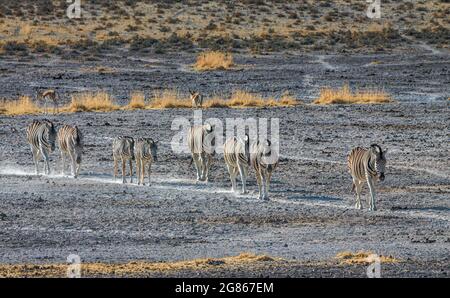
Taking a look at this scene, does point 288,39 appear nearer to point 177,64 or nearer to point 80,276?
point 177,64

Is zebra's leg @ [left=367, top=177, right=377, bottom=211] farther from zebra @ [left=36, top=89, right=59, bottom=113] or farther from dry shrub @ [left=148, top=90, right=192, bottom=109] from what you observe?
zebra @ [left=36, top=89, right=59, bottom=113]

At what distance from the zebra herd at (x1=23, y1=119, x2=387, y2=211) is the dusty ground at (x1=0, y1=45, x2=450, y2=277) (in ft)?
1.12

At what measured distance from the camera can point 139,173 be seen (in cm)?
2403

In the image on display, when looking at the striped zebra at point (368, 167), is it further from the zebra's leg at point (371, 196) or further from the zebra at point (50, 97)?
the zebra at point (50, 97)

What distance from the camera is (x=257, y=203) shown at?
71.6ft

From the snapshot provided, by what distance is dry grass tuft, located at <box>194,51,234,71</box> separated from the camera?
5309cm

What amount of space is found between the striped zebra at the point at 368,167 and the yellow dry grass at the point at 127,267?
14.7 feet

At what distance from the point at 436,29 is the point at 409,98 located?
101 ft

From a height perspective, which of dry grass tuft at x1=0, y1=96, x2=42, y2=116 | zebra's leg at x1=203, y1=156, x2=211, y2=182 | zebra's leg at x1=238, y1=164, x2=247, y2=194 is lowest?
dry grass tuft at x1=0, y1=96, x2=42, y2=116

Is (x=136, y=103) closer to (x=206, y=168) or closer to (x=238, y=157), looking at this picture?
(x=206, y=168)

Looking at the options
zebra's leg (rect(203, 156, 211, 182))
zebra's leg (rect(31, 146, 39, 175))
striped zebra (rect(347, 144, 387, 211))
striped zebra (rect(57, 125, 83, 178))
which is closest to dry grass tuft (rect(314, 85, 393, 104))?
zebra's leg (rect(31, 146, 39, 175))

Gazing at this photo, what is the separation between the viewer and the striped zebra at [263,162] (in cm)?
2205

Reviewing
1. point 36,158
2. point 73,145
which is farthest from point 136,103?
point 73,145

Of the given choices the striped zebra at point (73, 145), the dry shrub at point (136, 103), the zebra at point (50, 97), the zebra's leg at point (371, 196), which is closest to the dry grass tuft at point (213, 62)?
the dry shrub at point (136, 103)
